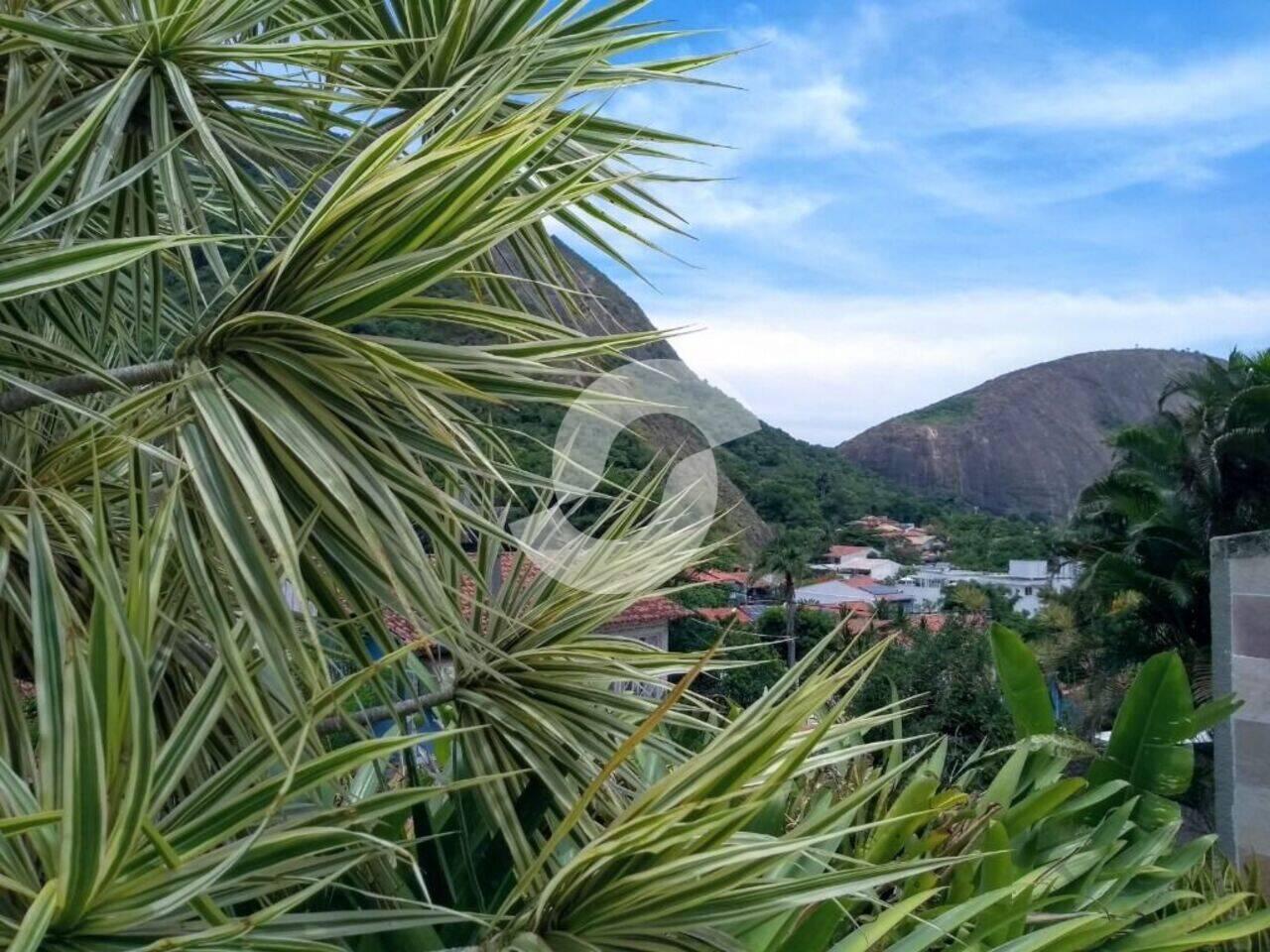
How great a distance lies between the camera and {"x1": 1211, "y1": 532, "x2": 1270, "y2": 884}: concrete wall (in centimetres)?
549

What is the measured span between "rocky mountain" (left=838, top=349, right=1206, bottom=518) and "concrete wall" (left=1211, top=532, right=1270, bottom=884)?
52.1 meters

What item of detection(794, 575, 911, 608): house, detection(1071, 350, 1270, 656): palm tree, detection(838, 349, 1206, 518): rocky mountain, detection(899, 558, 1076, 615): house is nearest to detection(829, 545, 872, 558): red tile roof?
detection(899, 558, 1076, 615): house

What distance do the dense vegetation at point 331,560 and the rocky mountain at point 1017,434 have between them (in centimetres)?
5614

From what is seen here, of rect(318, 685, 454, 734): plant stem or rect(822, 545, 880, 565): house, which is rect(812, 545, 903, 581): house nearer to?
rect(822, 545, 880, 565): house

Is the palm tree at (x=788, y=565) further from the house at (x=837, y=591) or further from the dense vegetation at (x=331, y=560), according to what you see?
the dense vegetation at (x=331, y=560)

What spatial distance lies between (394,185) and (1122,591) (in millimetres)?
14016

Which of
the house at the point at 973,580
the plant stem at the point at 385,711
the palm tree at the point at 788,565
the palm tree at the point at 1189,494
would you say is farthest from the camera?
the house at the point at 973,580

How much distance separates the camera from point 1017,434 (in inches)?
2717

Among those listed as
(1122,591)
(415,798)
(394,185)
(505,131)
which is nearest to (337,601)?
(415,798)

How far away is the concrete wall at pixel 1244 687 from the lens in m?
5.49

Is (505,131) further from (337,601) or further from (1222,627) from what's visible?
(1222,627)

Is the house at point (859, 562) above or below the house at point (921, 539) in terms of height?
below

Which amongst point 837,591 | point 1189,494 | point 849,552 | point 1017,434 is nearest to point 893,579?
point 837,591

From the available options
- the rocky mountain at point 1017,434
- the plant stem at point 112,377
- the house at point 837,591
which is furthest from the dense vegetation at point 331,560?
the rocky mountain at point 1017,434
